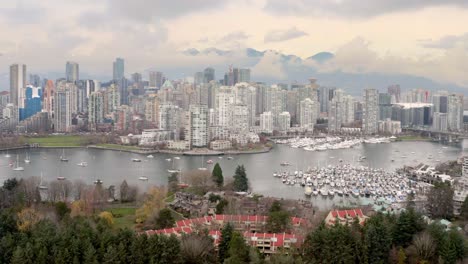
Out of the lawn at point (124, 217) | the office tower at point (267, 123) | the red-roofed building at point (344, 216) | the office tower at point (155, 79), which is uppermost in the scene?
the office tower at point (155, 79)

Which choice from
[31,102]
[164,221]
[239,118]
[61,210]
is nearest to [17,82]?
[31,102]

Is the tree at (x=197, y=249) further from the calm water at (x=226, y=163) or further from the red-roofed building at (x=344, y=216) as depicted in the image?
the calm water at (x=226, y=163)

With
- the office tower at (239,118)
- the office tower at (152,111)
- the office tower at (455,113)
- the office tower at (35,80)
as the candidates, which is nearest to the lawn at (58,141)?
the office tower at (152,111)

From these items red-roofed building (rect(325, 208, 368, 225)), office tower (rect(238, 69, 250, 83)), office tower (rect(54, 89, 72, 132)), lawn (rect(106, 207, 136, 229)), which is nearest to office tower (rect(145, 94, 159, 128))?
office tower (rect(54, 89, 72, 132))

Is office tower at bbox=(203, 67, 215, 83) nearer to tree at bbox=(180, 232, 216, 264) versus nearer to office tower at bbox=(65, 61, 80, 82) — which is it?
office tower at bbox=(65, 61, 80, 82)

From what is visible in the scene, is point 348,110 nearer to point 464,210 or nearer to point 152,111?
point 152,111

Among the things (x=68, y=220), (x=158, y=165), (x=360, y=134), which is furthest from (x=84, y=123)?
(x=68, y=220)

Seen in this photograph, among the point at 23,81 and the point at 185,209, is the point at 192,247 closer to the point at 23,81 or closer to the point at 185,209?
the point at 185,209
